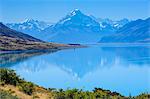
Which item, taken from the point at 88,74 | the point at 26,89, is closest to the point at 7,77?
the point at 26,89

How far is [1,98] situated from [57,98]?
4.73 metres

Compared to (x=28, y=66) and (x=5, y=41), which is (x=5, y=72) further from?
(x=5, y=41)

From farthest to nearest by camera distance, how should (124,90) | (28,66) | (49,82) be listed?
(28,66), (49,82), (124,90)

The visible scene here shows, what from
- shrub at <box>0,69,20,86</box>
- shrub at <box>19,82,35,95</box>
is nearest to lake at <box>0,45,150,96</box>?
shrub at <box>0,69,20,86</box>

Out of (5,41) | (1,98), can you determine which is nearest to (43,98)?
(1,98)

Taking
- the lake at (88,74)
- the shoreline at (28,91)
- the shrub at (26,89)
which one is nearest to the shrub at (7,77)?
the shoreline at (28,91)

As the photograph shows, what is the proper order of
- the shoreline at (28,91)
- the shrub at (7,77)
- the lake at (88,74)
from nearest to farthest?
1. the shoreline at (28,91)
2. the shrub at (7,77)
3. the lake at (88,74)

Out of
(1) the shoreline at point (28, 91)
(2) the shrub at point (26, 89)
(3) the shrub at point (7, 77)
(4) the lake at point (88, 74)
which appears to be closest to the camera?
(1) the shoreline at point (28, 91)

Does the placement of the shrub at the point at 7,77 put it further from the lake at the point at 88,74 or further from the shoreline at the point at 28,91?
the lake at the point at 88,74

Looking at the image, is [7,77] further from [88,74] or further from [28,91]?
[88,74]

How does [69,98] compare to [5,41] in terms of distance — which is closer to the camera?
[69,98]

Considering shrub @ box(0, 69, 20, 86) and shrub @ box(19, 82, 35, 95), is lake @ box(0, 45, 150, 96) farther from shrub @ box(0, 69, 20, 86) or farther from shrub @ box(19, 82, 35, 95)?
shrub @ box(19, 82, 35, 95)

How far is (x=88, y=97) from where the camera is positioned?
63.0 feet

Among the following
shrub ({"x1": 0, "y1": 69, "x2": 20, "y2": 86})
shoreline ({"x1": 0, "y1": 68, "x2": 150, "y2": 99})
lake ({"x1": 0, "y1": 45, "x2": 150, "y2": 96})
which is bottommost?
lake ({"x1": 0, "y1": 45, "x2": 150, "y2": 96})
